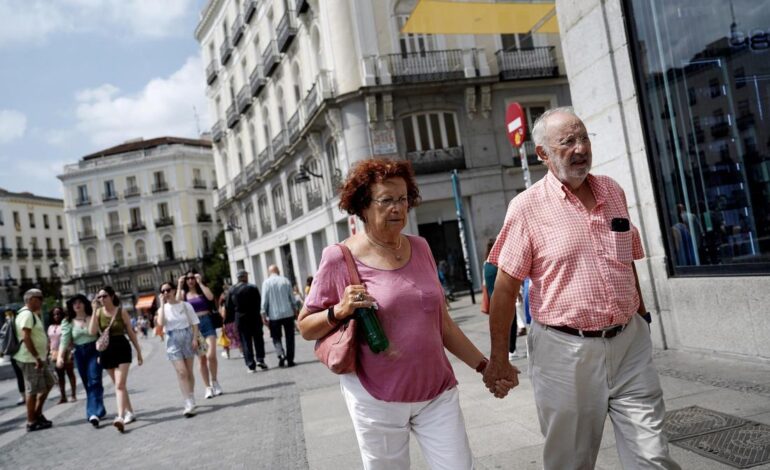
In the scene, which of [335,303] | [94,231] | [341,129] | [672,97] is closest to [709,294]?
[672,97]

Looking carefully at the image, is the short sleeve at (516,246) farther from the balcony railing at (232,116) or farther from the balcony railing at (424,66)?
the balcony railing at (232,116)

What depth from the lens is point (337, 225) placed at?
24656 millimetres

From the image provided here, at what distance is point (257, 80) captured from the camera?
31.1 metres

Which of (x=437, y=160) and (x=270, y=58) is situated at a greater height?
(x=270, y=58)

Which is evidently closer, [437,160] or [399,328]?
[399,328]

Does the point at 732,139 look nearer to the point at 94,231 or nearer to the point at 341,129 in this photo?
the point at 341,129

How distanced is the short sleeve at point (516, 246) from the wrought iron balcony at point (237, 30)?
107ft

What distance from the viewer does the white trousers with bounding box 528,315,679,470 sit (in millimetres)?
2742

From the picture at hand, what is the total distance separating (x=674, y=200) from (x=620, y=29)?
6.11 feet

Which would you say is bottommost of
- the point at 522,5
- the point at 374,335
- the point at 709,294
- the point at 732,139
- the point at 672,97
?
the point at 709,294

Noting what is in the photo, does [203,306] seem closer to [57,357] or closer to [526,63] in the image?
[57,357]

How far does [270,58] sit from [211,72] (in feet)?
38.3

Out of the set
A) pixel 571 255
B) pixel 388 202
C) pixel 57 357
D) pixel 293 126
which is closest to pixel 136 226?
pixel 293 126

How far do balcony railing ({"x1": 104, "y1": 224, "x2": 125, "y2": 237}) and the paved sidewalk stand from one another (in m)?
58.1
